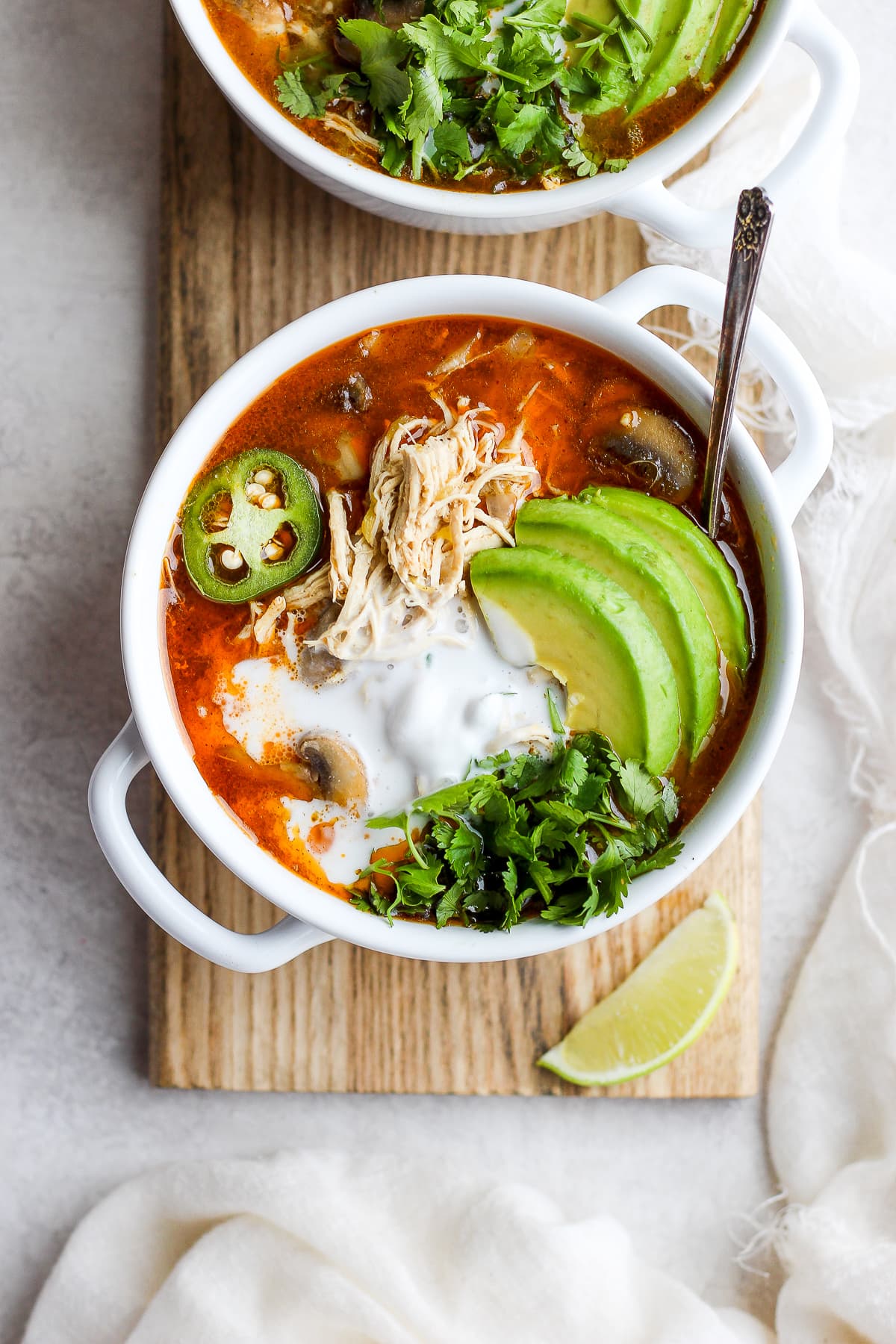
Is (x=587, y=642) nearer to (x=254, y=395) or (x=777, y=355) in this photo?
(x=777, y=355)

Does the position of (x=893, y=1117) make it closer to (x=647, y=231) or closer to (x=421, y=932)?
(x=421, y=932)

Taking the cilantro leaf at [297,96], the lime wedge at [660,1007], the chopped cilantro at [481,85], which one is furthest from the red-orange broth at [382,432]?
the lime wedge at [660,1007]

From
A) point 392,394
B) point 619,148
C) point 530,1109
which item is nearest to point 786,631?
point 392,394

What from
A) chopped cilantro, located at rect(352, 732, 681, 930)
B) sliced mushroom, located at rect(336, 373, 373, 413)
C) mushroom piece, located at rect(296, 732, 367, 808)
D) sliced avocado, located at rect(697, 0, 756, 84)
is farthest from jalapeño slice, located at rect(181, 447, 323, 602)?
sliced avocado, located at rect(697, 0, 756, 84)

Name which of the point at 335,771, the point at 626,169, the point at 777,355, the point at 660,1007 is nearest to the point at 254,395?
the point at 335,771

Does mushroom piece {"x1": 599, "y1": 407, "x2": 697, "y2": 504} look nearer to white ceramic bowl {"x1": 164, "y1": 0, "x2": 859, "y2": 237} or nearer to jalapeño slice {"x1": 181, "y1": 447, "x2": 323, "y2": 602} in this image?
white ceramic bowl {"x1": 164, "y1": 0, "x2": 859, "y2": 237}

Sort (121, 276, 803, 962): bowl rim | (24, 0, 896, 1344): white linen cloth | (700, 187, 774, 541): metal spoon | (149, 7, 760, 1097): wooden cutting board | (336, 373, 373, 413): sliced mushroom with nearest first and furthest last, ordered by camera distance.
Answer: (700, 187, 774, 541): metal spoon < (121, 276, 803, 962): bowl rim < (336, 373, 373, 413): sliced mushroom < (149, 7, 760, 1097): wooden cutting board < (24, 0, 896, 1344): white linen cloth
